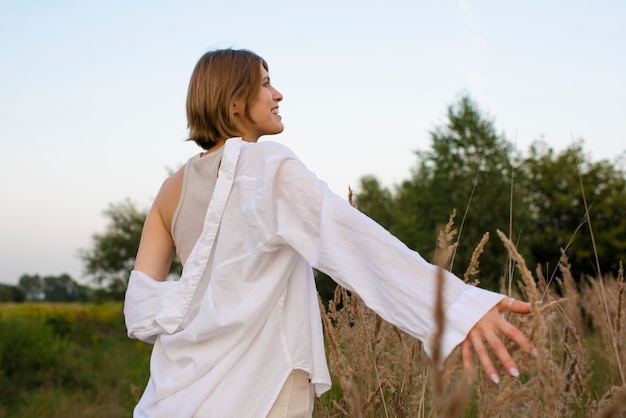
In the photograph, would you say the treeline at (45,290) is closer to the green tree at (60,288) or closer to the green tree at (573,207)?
the green tree at (60,288)

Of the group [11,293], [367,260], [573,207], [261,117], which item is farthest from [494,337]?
[11,293]

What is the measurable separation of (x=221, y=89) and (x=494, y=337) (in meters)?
1.24

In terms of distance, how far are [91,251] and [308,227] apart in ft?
111

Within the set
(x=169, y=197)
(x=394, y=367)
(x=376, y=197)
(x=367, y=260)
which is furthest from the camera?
(x=376, y=197)

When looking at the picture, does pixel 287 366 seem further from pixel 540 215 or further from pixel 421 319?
pixel 540 215

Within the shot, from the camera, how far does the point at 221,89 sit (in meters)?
2.00

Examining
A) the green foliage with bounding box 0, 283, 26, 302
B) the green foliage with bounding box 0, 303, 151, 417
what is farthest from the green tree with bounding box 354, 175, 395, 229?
the green foliage with bounding box 0, 283, 26, 302

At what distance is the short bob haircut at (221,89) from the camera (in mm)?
2000

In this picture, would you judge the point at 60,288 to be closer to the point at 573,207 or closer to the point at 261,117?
the point at 573,207

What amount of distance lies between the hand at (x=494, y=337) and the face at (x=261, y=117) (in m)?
1.10

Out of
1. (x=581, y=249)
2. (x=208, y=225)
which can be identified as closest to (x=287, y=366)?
(x=208, y=225)

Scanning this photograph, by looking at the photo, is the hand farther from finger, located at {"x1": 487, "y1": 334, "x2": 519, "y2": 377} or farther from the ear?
the ear

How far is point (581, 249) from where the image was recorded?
2419 cm

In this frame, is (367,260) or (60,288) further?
(60,288)
